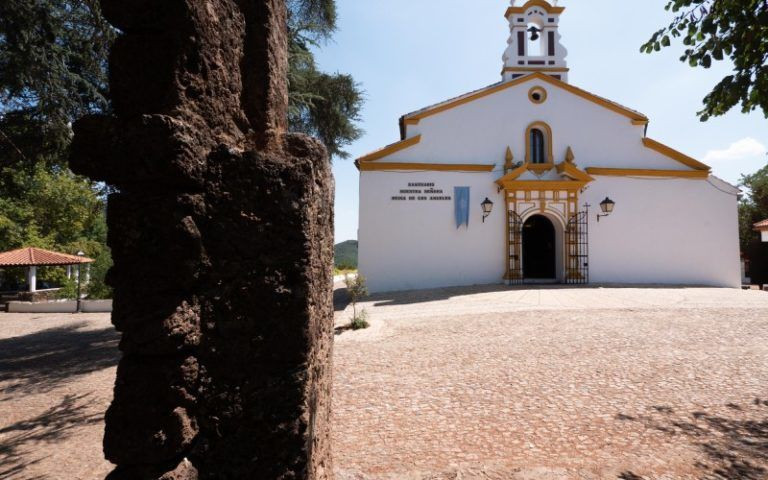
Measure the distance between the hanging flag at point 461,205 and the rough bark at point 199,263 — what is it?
1264 cm

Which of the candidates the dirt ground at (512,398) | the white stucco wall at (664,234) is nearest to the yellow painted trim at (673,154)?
the white stucco wall at (664,234)

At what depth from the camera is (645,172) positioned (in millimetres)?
14602

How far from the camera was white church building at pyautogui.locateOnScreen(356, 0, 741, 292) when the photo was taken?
13.8 meters

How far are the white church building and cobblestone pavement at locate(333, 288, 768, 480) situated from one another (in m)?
5.64

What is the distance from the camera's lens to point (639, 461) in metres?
2.96

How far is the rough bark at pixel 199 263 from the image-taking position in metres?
1.26

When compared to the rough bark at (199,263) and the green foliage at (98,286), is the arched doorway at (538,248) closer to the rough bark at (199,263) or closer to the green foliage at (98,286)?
the rough bark at (199,263)

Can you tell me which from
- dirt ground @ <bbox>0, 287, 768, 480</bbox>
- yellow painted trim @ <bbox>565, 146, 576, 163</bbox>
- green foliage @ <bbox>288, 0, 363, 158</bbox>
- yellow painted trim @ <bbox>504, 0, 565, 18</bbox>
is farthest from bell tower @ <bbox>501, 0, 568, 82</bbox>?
dirt ground @ <bbox>0, 287, 768, 480</bbox>

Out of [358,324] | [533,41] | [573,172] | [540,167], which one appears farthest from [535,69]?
[358,324]

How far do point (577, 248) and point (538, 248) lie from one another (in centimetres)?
169

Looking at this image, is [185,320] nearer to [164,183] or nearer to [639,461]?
[164,183]

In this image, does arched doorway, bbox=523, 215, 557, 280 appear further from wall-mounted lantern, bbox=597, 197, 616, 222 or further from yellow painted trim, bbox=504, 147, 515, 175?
yellow painted trim, bbox=504, 147, 515, 175

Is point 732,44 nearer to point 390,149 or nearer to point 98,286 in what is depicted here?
point 390,149

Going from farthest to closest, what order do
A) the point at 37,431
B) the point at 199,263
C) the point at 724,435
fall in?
the point at 37,431 < the point at 724,435 < the point at 199,263
